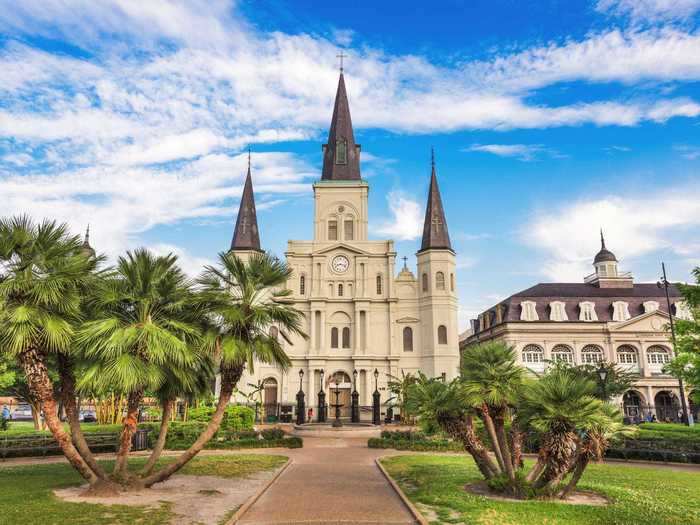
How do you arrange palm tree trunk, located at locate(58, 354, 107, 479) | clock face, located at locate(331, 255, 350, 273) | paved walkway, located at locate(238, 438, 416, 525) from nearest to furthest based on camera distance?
paved walkway, located at locate(238, 438, 416, 525) < palm tree trunk, located at locate(58, 354, 107, 479) < clock face, located at locate(331, 255, 350, 273)

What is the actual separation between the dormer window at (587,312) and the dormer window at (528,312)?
4.28 metres

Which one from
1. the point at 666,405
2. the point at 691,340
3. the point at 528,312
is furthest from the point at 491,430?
the point at 666,405

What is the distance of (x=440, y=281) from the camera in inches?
1956

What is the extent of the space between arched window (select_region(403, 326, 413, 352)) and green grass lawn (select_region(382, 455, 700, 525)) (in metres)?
32.4

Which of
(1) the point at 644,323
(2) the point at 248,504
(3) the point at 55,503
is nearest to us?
(3) the point at 55,503

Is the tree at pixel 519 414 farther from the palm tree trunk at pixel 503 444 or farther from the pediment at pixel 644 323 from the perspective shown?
the pediment at pixel 644 323

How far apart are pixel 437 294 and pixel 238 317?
1487 inches

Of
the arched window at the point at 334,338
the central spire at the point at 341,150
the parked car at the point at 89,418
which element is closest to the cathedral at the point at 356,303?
the arched window at the point at 334,338

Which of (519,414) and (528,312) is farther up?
(528,312)

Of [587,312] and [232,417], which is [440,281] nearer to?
[587,312]

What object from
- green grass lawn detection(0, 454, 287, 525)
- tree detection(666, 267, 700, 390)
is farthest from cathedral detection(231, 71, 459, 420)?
green grass lawn detection(0, 454, 287, 525)

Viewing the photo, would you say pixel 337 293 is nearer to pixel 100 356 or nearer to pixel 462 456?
pixel 462 456

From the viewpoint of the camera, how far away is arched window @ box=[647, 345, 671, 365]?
48.8m

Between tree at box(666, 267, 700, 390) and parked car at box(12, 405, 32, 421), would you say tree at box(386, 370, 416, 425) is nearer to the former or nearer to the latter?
tree at box(666, 267, 700, 390)
